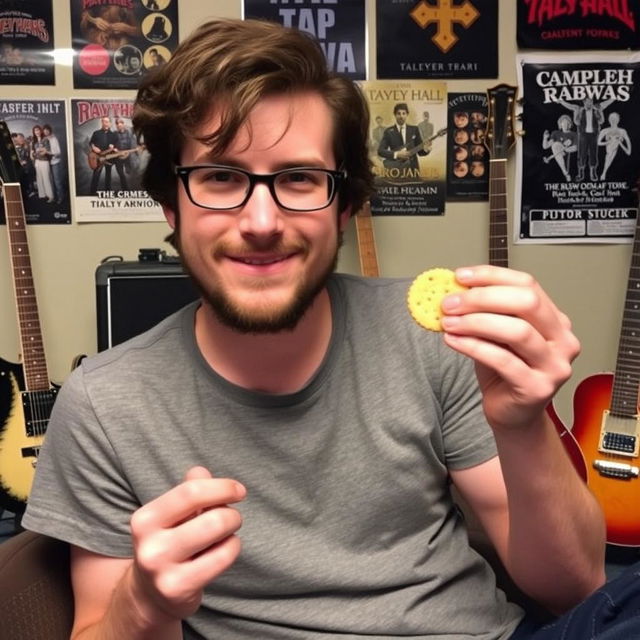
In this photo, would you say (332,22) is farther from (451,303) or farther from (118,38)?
(451,303)

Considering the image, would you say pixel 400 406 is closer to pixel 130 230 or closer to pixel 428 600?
pixel 428 600

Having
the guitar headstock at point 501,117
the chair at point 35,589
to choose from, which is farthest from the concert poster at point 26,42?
the chair at point 35,589

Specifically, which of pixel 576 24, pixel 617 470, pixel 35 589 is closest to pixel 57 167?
pixel 35 589

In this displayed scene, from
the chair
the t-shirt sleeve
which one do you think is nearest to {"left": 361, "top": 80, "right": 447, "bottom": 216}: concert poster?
the t-shirt sleeve

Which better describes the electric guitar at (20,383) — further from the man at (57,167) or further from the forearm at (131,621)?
the forearm at (131,621)

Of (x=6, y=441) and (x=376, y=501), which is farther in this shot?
(x=6, y=441)

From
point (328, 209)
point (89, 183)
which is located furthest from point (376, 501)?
point (89, 183)

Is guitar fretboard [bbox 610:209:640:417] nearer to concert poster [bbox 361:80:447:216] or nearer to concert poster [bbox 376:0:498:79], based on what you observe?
concert poster [bbox 361:80:447:216]
